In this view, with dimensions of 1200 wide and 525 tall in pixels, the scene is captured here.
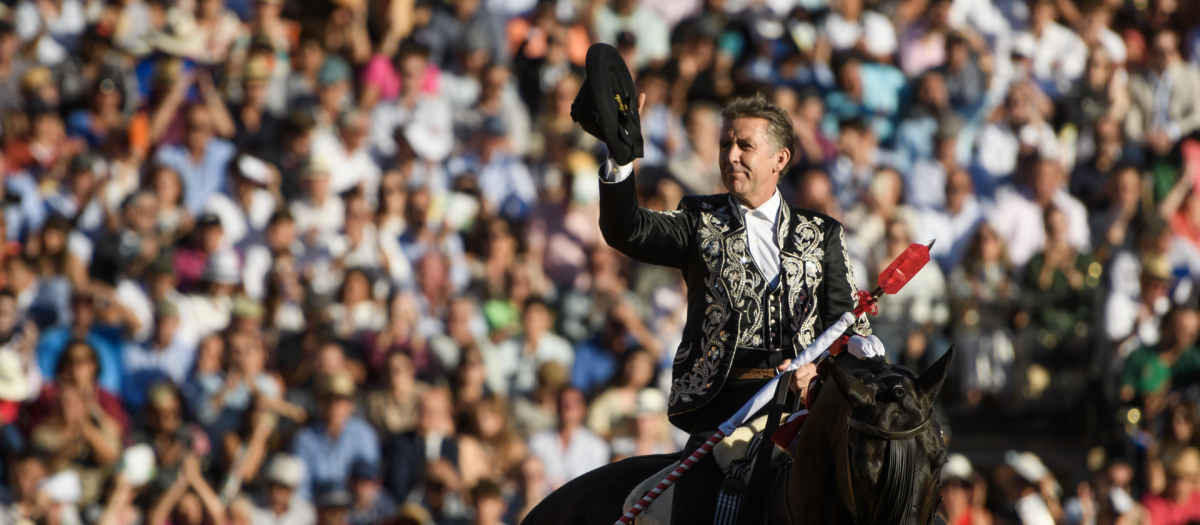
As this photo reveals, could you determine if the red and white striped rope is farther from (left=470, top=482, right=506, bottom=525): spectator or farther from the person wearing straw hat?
the person wearing straw hat

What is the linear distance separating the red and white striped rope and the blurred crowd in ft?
15.2

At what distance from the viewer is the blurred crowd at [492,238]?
34.2ft

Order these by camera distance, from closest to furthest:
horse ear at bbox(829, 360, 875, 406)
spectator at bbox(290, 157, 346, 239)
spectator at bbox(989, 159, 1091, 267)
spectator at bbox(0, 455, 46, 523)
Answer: horse ear at bbox(829, 360, 875, 406) → spectator at bbox(0, 455, 46, 523) → spectator at bbox(290, 157, 346, 239) → spectator at bbox(989, 159, 1091, 267)

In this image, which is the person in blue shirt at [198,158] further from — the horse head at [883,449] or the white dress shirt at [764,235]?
the horse head at [883,449]

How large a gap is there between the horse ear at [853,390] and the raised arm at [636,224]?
1.06m

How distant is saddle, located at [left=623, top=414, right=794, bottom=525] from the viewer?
16.5 ft

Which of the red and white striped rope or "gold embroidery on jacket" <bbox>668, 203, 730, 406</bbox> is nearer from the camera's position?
the red and white striped rope

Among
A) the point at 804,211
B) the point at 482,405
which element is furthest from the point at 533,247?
the point at 804,211

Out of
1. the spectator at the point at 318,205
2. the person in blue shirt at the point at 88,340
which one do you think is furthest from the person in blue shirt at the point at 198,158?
the person in blue shirt at the point at 88,340

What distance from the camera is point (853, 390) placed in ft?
14.2

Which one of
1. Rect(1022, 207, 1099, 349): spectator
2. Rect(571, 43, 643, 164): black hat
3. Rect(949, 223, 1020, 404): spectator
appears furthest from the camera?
Rect(1022, 207, 1099, 349): spectator

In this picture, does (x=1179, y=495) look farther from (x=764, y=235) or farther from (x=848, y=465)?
(x=848, y=465)

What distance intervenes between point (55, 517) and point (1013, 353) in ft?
22.0

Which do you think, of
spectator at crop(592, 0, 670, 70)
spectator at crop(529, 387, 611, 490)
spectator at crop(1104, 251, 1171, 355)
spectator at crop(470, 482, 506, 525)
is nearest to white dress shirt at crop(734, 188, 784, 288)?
spectator at crop(470, 482, 506, 525)
